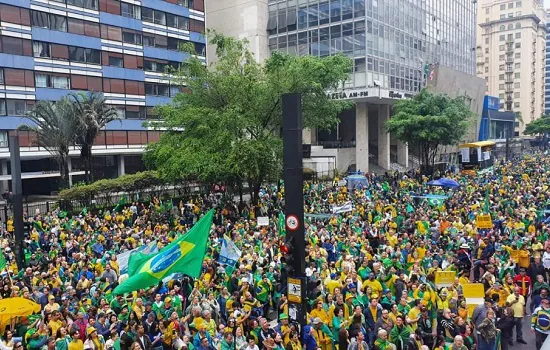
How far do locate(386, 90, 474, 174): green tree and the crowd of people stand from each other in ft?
69.7

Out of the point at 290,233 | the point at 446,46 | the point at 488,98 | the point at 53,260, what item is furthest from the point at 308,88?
the point at 488,98

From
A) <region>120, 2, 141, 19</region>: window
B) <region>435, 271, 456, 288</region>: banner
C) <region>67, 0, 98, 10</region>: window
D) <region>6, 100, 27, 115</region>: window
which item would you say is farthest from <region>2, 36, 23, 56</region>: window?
<region>435, 271, 456, 288</region>: banner

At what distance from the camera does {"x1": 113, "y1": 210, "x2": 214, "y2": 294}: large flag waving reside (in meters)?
11.2

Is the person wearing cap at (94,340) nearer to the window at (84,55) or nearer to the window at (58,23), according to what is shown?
the window at (58,23)

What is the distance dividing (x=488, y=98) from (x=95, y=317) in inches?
2913

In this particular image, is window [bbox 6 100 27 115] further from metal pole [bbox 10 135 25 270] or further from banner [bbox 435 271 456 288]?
banner [bbox 435 271 456 288]

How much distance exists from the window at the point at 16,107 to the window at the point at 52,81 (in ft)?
7.02

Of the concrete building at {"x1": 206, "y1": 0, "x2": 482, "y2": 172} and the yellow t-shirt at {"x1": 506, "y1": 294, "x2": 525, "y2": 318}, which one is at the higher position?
the concrete building at {"x1": 206, "y1": 0, "x2": 482, "y2": 172}

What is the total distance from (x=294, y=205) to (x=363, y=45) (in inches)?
1540

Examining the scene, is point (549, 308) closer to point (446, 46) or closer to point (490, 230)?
point (490, 230)

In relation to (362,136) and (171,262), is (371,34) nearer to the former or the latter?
(362,136)

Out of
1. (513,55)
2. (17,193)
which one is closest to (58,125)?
(17,193)

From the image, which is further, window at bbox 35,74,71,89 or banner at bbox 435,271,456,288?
window at bbox 35,74,71,89

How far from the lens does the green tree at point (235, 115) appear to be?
2623 cm
